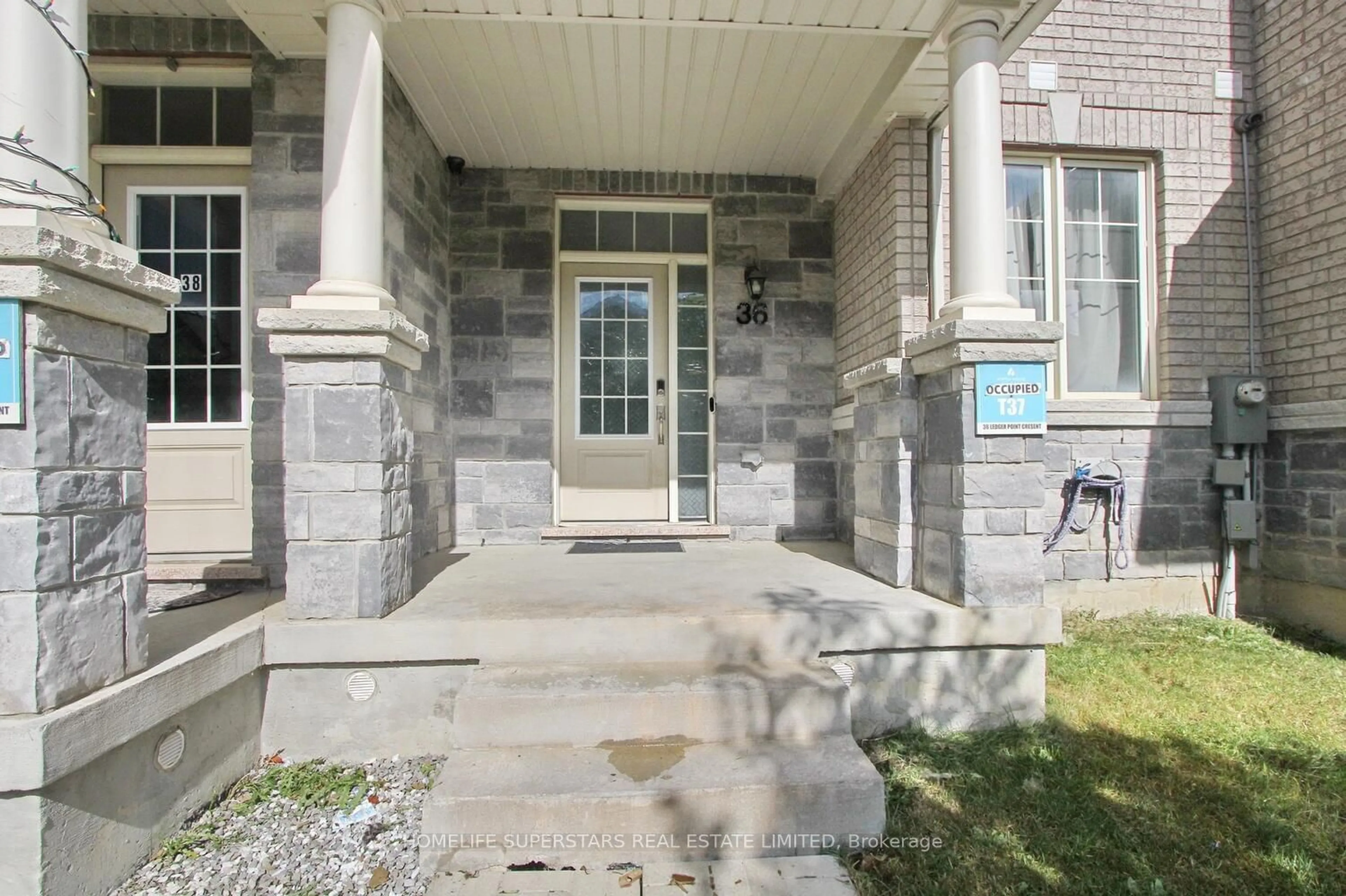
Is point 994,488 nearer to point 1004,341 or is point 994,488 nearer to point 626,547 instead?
point 1004,341

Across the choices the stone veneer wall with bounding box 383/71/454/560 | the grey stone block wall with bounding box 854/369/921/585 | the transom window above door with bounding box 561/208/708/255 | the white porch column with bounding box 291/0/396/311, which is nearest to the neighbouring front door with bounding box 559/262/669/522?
the transom window above door with bounding box 561/208/708/255

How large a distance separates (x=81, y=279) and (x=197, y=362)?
2.11 meters

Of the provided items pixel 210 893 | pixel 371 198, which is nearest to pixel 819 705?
pixel 210 893

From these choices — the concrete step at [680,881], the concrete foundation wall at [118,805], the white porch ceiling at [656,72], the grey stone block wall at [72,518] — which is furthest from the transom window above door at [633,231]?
the concrete step at [680,881]

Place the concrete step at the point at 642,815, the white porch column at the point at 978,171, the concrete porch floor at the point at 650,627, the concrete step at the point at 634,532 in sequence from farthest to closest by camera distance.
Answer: the concrete step at the point at 634,532
the white porch column at the point at 978,171
the concrete porch floor at the point at 650,627
the concrete step at the point at 642,815

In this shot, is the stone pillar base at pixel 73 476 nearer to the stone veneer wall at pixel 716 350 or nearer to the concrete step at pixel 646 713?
the concrete step at pixel 646 713

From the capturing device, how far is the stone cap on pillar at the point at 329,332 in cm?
252

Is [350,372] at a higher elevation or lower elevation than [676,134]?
lower

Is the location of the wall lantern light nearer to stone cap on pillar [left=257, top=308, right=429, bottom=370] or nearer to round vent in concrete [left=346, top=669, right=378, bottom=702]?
stone cap on pillar [left=257, top=308, right=429, bottom=370]

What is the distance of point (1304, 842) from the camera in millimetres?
1937

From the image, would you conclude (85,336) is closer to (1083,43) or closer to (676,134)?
(676,134)

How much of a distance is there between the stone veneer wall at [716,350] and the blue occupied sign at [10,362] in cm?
296

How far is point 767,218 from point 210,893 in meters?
4.64

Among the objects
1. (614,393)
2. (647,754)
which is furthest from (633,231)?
(647,754)
